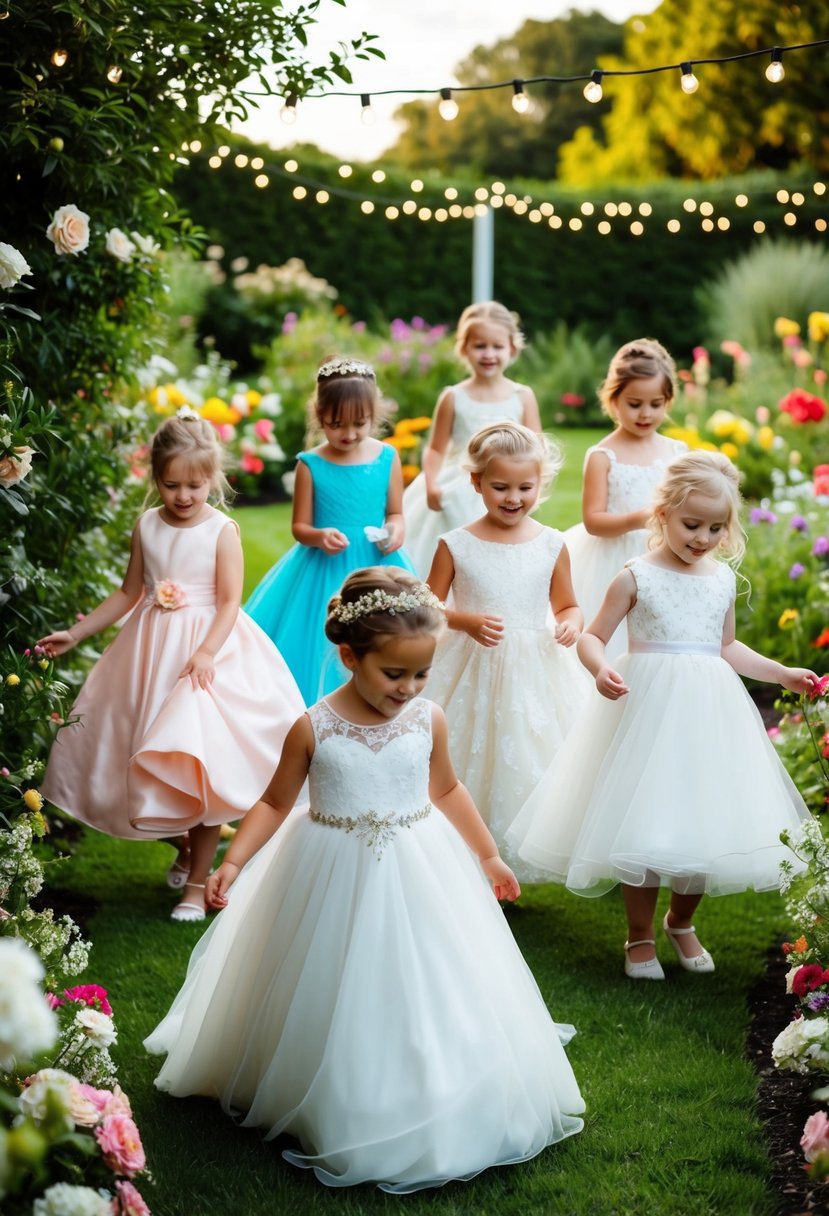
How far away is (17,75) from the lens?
13.5 ft

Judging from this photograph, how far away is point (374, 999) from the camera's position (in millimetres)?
2969

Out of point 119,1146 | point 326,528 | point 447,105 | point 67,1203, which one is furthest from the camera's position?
point 326,528

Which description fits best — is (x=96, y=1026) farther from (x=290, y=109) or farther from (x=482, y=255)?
(x=482, y=255)

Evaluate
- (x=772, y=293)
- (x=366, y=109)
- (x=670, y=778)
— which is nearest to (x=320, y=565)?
(x=366, y=109)

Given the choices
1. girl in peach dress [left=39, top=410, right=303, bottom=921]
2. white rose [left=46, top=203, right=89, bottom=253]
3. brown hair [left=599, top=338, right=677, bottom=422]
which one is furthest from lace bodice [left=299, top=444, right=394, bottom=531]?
white rose [left=46, top=203, right=89, bottom=253]

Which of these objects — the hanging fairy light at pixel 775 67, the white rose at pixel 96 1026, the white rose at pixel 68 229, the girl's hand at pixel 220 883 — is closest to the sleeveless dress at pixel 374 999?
the girl's hand at pixel 220 883

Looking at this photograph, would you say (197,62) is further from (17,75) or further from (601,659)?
(601,659)

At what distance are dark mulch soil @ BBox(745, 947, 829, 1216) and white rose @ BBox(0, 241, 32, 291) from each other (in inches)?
109

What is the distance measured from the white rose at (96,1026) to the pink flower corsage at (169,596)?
2.06 m

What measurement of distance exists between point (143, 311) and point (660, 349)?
1922mm

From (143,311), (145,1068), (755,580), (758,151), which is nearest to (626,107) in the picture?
(758,151)

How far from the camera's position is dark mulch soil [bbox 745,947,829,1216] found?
9.73ft

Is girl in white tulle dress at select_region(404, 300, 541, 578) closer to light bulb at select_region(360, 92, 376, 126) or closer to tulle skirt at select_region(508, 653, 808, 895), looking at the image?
light bulb at select_region(360, 92, 376, 126)

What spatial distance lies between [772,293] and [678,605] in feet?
35.5
